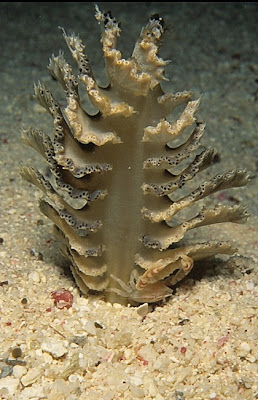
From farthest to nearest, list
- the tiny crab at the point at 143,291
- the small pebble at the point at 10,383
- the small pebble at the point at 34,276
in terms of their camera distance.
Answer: the small pebble at the point at 34,276
the tiny crab at the point at 143,291
the small pebble at the point at 10,383

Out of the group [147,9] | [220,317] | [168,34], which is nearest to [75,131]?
[168,34]

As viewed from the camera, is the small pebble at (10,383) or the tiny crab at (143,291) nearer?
the small pebble at (10,383)

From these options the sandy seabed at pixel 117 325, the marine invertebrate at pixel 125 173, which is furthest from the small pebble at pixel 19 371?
the marine invertebrate at pixel 125 173

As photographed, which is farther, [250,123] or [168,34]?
[250,123]

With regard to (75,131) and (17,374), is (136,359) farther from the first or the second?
(75,131)

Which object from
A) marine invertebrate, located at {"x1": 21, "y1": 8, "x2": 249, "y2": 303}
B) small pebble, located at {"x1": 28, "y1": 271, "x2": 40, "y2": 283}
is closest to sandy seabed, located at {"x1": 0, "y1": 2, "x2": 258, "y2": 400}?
small pebble, located at {"x1": 28, "y1": 271, "x2": 40, "y2": 283}

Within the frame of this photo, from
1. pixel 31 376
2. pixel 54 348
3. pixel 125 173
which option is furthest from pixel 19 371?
pixel 125 173

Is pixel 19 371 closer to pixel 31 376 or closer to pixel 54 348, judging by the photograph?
pixel 31 376

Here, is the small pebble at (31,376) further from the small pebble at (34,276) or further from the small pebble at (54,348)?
the small pebble at (34,276)
